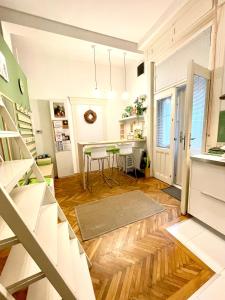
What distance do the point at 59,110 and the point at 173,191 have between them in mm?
3611

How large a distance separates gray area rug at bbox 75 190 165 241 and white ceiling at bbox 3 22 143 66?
137 inches

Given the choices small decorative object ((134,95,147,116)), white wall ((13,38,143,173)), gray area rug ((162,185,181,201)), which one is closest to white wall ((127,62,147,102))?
white wall ((13,38,143,173))

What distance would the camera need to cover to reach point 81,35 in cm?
304

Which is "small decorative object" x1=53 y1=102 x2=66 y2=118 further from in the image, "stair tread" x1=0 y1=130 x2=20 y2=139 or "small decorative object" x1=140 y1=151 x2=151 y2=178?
"stair tread" x1=0 y1=130 x2=20 y2=139

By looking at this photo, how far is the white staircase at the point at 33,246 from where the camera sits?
1.90 feet

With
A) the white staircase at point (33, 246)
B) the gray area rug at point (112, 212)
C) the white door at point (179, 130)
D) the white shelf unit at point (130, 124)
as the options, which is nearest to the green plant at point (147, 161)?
the white door at point (179, 130)

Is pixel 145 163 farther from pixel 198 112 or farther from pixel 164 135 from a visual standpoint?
pixel 198 112

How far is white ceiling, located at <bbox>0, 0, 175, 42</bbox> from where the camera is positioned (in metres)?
2.38

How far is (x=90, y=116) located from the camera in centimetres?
458

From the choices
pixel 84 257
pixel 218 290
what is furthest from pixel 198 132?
pixel 84 257

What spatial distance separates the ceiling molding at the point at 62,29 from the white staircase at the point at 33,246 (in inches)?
105

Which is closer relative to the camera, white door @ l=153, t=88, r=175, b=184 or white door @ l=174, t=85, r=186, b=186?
white door @ l=174, t=85, r=186, b=186

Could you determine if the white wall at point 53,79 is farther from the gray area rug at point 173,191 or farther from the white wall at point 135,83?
the gray area rug at point 173,191

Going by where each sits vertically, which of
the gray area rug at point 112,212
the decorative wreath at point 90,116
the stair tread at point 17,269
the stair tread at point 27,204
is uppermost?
the decorative wreath at point 90,116
